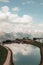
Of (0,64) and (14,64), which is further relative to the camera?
(14,64)

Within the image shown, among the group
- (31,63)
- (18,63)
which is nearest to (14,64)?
(18,63)

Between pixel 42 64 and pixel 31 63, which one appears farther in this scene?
pixel 31 63

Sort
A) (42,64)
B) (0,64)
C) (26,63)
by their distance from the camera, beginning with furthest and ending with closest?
(26,63) < (42,64) < (0,64)

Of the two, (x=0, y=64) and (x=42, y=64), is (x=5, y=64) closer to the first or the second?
(x=0, y=64)

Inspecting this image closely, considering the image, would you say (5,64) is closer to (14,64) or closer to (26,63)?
(14,64)

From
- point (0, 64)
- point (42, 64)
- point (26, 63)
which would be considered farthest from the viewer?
point (26, 63)

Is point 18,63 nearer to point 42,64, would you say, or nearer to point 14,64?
point 14,64

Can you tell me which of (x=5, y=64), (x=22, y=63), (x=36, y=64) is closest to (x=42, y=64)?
(x=36, y=64)
